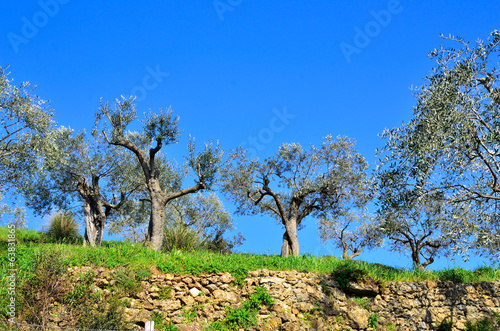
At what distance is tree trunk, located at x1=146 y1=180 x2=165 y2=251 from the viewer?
2195 centimetres

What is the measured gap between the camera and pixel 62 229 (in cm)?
2662

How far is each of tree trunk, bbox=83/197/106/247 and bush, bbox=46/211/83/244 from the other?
4.67 feet

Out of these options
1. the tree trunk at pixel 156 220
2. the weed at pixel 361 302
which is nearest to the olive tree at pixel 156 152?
the tree trunk at pixel 156 220

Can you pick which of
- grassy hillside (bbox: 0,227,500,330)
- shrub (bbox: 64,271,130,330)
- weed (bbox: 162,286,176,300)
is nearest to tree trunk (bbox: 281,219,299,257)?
grassy hillside (bbox: 0,227,500,330)

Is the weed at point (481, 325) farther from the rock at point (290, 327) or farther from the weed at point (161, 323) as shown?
the weed at point (161, 323)

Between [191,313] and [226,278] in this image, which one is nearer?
[191,313]

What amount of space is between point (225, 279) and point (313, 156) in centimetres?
1397

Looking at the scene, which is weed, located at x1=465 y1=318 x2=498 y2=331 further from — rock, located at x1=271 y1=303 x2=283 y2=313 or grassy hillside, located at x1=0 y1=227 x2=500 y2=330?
rock, located at x1=271 y1=303 x2=283 y2=313

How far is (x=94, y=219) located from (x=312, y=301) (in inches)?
659

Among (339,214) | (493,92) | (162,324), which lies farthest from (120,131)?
(493,92)

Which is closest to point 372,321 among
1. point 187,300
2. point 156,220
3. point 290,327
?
point 290,327

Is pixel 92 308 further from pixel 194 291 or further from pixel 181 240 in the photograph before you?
pixel 181 240

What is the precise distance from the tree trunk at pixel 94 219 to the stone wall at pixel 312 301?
1053 centimetres

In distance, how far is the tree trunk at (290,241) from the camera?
26.9 m
